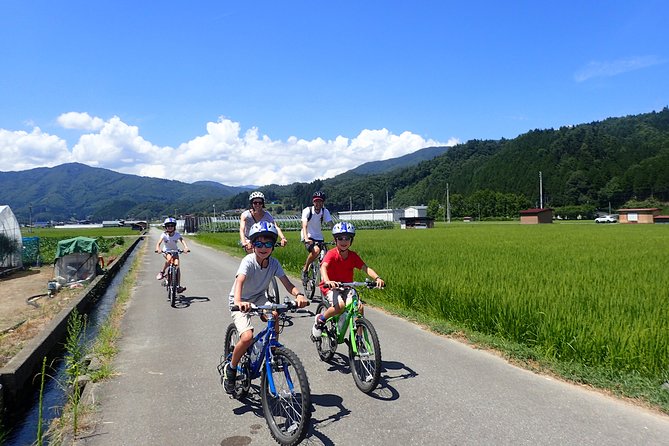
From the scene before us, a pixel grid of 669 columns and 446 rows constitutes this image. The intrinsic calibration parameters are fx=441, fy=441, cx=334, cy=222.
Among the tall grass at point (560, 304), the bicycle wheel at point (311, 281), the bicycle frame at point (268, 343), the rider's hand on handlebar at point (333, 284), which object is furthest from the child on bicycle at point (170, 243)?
the bicycle frame at point (268, 343)

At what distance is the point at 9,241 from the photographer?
1727 cm

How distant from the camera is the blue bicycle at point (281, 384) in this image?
131 inches

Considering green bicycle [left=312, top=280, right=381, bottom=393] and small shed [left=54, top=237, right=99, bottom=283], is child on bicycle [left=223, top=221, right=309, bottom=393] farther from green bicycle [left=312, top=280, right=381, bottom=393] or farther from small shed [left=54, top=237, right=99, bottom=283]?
small shed [left=54, top=237, right=99, bottom=283]

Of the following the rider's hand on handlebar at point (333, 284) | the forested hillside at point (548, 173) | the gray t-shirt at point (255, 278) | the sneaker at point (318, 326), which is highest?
the forested hillside at point (548, 173)

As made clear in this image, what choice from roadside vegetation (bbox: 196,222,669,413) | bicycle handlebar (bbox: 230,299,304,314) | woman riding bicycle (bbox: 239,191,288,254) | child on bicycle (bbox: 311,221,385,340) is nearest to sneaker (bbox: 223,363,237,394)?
bicycle handlebar (bbox: 230,299,304,314)

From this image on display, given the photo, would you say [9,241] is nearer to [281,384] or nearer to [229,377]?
[229,377]

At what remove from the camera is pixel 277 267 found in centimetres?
435

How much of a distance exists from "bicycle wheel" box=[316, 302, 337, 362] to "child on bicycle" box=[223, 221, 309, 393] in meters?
1.18

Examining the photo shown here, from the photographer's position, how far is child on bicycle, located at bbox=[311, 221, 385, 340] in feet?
16.2

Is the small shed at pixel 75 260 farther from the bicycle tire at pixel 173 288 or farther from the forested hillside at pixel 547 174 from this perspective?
the forested hillside at pixel 547 174

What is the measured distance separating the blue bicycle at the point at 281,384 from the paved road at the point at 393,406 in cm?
18

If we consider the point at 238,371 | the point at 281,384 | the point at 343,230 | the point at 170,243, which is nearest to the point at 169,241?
the point at 170,243

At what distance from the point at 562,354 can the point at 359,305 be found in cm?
265

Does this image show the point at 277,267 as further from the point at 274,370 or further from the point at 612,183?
the point at 612,183
